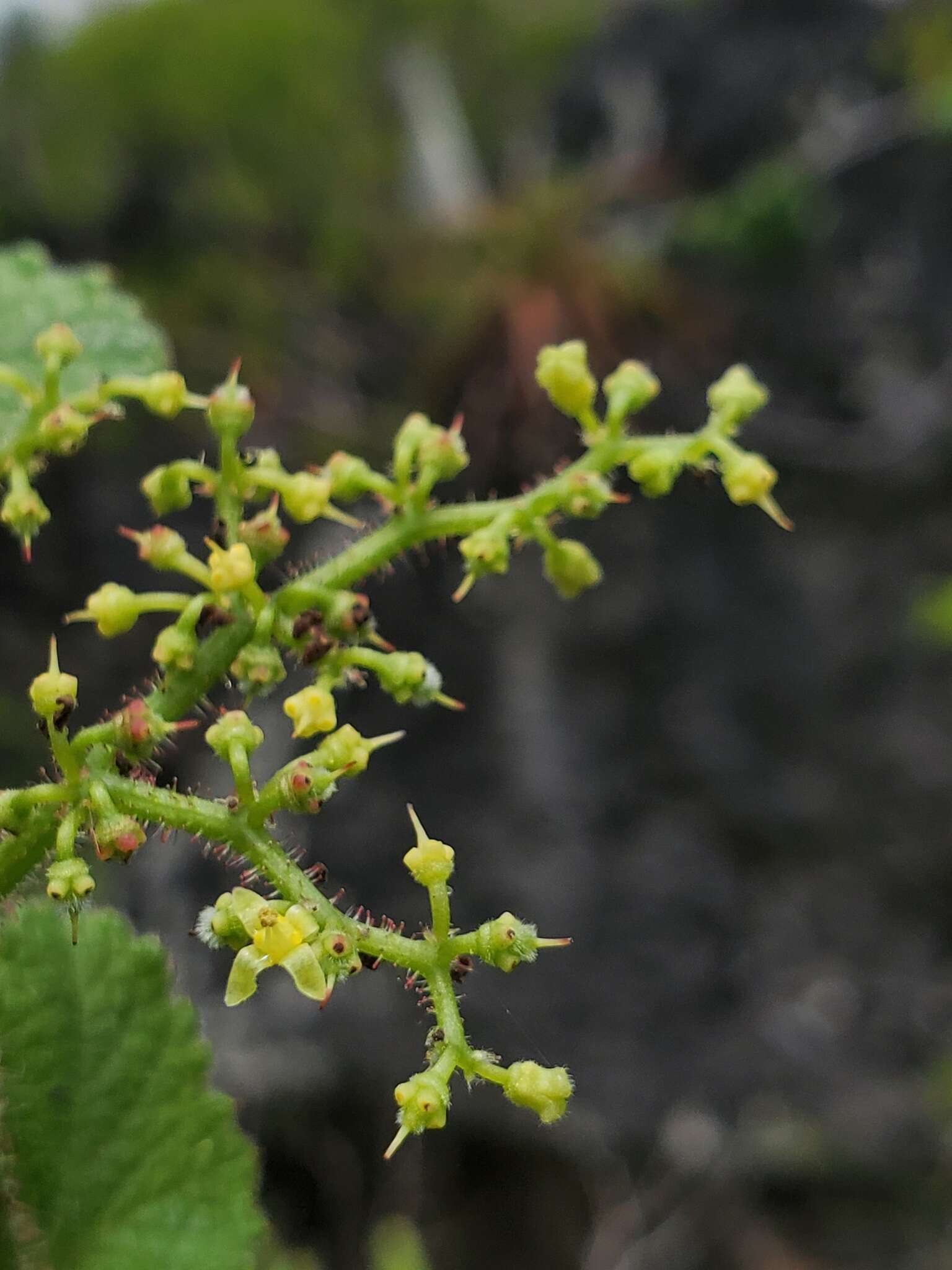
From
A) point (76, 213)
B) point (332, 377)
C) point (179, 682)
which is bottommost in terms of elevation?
point (179, 682)

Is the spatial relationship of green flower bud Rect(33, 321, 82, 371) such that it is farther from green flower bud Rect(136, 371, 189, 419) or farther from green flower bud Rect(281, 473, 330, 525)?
green flower bud Rect(281, 473, 330, 525)

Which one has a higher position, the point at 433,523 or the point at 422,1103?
the point at 433,523

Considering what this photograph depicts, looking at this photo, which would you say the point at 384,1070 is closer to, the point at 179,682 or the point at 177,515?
the point at 177,515

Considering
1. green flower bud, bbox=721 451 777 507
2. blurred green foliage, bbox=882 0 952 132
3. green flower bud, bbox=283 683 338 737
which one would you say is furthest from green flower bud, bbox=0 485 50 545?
blurred green foliage, bbox=882 0 952 132

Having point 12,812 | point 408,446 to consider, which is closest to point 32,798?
point 12,812

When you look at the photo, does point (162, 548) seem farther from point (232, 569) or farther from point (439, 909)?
point (439, 909)

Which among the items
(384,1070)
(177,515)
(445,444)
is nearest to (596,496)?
(445,444)

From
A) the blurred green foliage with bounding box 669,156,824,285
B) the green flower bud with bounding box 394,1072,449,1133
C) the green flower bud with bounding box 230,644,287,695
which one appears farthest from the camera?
the blurred green foliage with bounding box 669,156,824,285
